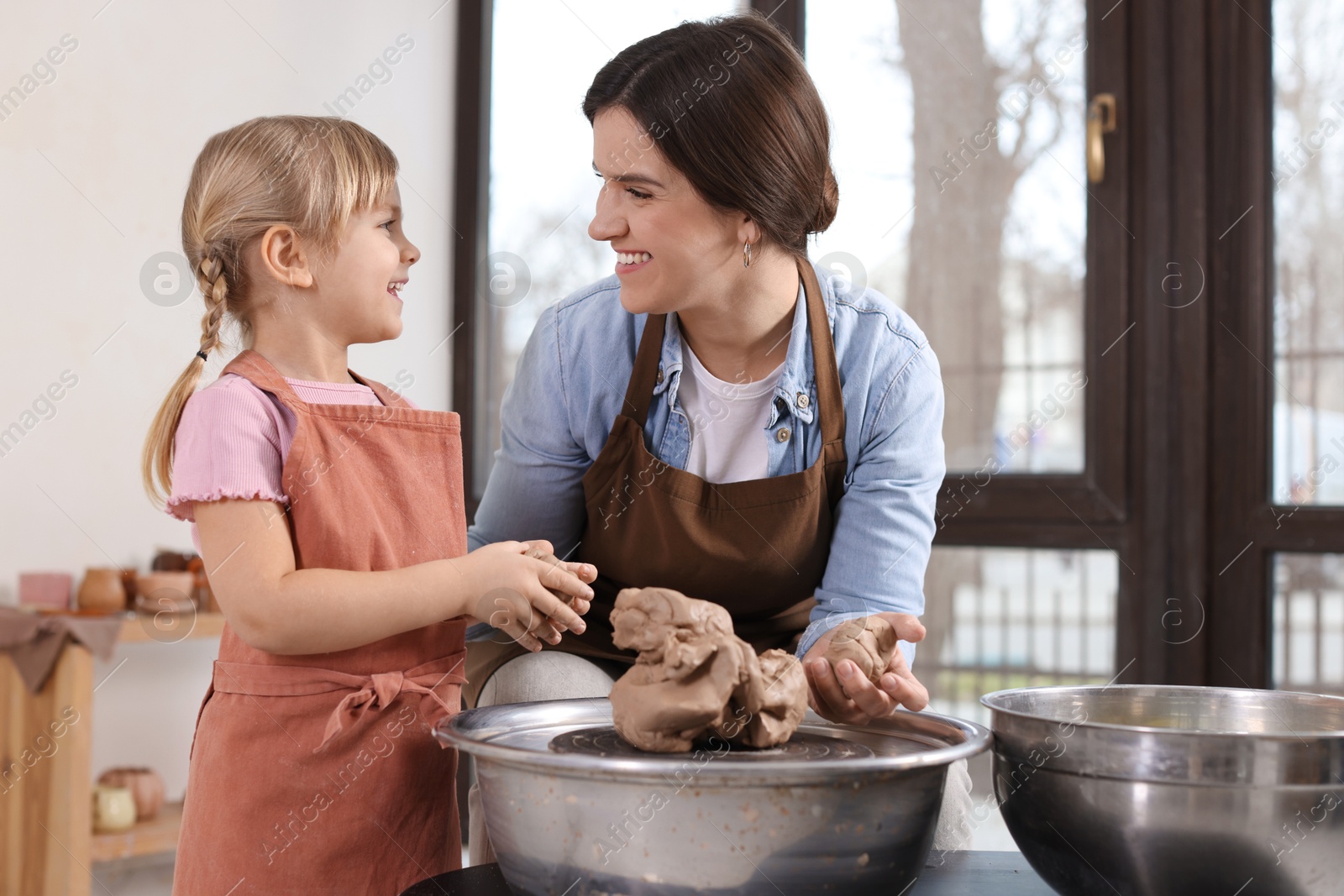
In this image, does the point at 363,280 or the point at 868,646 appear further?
the point at 363,280

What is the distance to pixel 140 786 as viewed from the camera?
2145 mm

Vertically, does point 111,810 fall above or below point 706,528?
below

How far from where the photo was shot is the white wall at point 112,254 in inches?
83.0

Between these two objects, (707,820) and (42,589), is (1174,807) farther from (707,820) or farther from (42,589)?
(42,589)

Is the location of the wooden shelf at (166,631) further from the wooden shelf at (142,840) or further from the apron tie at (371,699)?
the apron tie at (371,699)

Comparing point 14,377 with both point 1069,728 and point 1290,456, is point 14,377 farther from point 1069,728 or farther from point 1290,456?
point 1290,456

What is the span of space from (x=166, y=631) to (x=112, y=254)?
0.73m

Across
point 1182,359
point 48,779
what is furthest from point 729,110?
point 48,779

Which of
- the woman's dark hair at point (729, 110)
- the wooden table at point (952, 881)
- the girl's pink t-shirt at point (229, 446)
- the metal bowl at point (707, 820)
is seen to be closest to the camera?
the metal bowl at point (707, 820)

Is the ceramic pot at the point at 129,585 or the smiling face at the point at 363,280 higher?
the smiling face at the point at 363,280

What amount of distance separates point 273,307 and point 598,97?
0.46 meters

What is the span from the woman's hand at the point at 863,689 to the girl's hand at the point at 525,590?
20 centimetres

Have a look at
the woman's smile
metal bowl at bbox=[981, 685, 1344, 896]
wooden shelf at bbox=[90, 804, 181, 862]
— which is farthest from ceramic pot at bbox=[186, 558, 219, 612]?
metal bowl at bbox=[981, 685, 1344, 896]

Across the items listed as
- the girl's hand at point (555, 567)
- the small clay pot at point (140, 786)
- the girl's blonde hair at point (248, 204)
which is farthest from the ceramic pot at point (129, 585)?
the girl's hand at point (555, 567)
